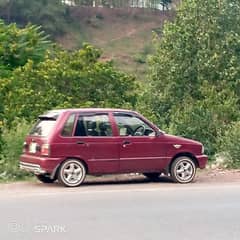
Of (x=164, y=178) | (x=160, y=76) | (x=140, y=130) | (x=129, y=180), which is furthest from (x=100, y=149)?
(x=160, y=76)

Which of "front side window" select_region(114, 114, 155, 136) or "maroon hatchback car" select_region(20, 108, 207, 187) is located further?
"front side window" select_region(114, 114, 155, 136)

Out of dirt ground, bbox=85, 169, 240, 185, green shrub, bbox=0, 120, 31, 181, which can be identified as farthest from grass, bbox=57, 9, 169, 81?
dirt ground, bbox=85, 169, 240, 185

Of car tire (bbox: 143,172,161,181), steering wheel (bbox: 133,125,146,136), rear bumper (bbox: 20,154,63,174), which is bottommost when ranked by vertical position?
car tire (bbox: 143,172,161,181)

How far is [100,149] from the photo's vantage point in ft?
50.9

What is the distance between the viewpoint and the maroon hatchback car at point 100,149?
15.2 m

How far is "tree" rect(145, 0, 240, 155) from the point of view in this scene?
31.2 metres

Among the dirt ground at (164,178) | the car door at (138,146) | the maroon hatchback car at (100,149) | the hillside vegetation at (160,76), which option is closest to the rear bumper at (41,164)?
the maroon hatchback car at (100,149)

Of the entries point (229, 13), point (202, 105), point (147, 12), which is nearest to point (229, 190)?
point (202, 105)

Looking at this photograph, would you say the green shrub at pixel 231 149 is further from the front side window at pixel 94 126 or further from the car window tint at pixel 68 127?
the car window tint at pixel 68 127

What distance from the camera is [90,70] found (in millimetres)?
30906

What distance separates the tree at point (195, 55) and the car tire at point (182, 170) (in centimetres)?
1438

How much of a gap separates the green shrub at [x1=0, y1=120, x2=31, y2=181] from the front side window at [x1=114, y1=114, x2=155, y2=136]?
2.73 m

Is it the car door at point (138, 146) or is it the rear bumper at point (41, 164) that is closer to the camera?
the rear bumper at point (41, 164)

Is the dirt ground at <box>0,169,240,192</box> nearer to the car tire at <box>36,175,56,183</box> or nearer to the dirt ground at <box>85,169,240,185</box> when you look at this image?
the dirt ground at <box>85,169,240,185</box>
